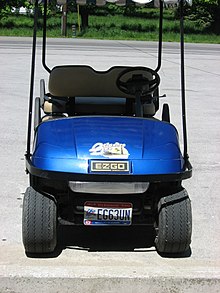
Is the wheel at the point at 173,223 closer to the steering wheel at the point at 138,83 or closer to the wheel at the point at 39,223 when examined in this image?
the wheel at the point at 39,223

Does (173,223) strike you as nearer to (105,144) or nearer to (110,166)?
(110,166)

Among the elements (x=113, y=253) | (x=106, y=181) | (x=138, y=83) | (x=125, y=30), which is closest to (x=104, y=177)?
(x=106, y=181)

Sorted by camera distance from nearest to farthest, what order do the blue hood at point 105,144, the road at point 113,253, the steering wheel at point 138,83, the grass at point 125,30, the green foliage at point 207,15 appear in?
the road at point 113,253 < the blue hood at point 105,144 < the steering wheel at point 138,83 < the grass at point 125,30 < the green foliage at point 207,15

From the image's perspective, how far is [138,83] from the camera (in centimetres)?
504

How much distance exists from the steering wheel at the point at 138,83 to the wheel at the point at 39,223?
4.41 feet

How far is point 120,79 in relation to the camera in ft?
17.7

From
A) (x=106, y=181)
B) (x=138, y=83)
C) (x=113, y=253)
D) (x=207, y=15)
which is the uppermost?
(x=207, y=15)

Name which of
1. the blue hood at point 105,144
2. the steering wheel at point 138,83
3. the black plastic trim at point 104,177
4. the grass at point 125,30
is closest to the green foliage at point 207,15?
the grass at point 125,30

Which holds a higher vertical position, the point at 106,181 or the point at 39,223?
the point at 106,181

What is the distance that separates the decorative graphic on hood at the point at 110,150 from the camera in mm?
4043

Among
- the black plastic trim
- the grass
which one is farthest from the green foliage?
the black plastic trim

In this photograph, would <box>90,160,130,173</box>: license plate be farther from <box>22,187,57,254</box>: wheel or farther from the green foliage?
the green foliage

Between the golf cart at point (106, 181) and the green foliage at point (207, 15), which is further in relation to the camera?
the green foliage at point (207, 15)

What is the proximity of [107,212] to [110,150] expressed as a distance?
386 millimetres
